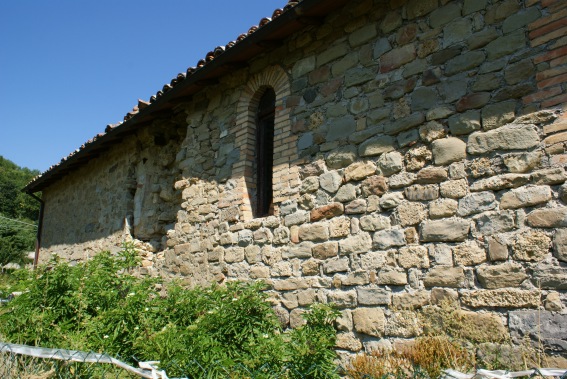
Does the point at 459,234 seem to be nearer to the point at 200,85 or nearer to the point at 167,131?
the point at 200,85

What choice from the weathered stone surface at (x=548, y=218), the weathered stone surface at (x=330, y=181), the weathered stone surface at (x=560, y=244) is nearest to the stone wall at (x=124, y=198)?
the weathered stone surface at (x=330, y=181)

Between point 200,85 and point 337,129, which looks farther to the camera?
point 200,85

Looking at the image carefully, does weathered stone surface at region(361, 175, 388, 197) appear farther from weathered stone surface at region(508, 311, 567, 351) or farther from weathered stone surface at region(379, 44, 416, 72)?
weathered stone surface at region(508, 311, 567, 351)

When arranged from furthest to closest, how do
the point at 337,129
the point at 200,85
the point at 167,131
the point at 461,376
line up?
the point at 167,131, the point at 200,85, the point at 337,129, the point at 461,376

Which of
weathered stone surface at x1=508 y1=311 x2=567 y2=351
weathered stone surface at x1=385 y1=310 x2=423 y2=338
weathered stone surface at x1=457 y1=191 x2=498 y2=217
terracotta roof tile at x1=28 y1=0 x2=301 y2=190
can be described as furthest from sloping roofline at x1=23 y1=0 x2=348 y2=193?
weathered stone surface at x1=508 y1=311 x2=567 y2=351

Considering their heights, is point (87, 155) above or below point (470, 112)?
above

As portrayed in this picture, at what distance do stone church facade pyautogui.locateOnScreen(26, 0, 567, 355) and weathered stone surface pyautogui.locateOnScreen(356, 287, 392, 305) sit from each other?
0.5 inches

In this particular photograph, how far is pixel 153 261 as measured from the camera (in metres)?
6.80

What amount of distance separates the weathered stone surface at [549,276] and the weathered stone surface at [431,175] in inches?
38.7

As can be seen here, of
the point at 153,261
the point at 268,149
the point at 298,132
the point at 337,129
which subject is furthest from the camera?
the point at 153,261

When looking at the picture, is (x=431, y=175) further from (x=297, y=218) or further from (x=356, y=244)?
(x=297, y=218)

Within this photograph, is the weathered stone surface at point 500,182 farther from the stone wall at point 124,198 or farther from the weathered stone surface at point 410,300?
the stone wall at point 124,198

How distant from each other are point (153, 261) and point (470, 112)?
199 inches

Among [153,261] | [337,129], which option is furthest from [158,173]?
[337,129]
